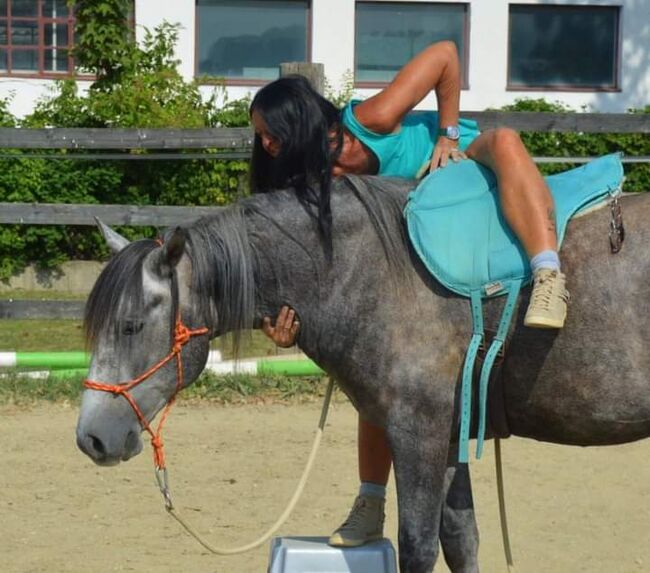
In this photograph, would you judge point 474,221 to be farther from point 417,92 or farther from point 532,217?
point 417,92

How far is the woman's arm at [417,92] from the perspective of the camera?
3.52 meters

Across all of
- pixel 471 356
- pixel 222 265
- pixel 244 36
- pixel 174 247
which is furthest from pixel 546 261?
A: pixel 244 36

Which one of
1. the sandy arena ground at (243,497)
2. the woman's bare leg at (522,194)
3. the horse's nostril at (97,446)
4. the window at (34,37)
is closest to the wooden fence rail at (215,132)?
the sandy arena ground at (243,497)

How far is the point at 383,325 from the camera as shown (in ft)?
10.8

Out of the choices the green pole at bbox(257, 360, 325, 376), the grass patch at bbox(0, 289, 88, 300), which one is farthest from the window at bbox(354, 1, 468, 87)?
the green pole at bbox(257, 360, 325, 376)

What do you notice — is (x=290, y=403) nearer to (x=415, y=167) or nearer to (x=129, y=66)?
(x=415, y=167)

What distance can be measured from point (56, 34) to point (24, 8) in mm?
498

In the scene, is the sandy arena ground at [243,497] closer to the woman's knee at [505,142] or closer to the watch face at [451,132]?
the watch face at [451,132]

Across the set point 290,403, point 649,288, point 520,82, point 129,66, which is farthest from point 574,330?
point 520,82

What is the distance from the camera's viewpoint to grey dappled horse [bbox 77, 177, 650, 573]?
3.26m

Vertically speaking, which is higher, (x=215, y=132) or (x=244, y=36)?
(x=244, y=36)

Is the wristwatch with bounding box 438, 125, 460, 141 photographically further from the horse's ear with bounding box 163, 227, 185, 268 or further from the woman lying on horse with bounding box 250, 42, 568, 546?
the horse's ear with bounding box 163, 227, 185, 268

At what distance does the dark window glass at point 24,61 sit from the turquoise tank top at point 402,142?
1132cm

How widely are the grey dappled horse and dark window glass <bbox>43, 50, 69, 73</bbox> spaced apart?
1148 cm
